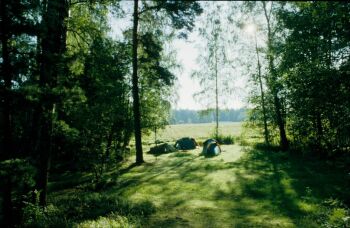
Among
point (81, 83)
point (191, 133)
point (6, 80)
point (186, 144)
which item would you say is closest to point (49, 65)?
point (6, 80)

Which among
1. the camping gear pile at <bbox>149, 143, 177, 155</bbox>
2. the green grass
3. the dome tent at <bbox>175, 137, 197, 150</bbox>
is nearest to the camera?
the green grass

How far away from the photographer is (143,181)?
17.5 meters

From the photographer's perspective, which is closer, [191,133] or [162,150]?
[162,150]

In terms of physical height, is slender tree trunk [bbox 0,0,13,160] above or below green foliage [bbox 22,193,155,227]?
above

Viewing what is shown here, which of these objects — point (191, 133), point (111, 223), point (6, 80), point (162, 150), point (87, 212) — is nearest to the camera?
point (6, 80)

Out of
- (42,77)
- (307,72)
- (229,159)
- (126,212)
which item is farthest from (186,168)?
(42,77)

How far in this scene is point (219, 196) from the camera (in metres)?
14.0

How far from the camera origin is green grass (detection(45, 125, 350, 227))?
34.1 feet

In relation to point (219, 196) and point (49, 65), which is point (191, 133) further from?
point (49, 65)

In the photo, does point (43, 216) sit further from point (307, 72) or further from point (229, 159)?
point (229, 159)

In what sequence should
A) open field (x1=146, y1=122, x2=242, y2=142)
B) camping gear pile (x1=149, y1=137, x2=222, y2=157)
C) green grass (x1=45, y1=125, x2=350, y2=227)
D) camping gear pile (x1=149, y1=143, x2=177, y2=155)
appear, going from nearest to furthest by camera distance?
green grass (x1=45, y1=125, x2=350, y2=227) < camping gear pile (x1=149, y1=137, x2=222, y2=157) < camping gear pile (x1=149, y1=143, x2=177, y2=155) < open field (x1=146, y1=122, x2=242, y2=142)

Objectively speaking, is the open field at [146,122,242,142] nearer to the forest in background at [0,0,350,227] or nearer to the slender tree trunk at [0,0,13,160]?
→ the forest in background at [0,0,350,227]

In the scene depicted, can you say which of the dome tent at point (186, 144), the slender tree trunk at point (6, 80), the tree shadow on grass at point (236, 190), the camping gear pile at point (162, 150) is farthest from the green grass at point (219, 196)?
the dome tent at point (186, 144)

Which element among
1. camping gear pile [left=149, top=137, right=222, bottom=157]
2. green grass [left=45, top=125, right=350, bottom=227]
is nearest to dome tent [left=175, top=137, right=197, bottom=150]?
camping gear pile [left=149, top=137, right=222, bottom=157]
